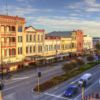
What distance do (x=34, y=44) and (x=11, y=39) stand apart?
14939 millimetres

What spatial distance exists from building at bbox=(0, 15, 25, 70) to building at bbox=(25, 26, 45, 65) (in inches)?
143

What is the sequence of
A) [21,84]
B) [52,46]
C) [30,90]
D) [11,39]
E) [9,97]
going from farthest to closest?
1. [52,46]
2. [11,39]
3. [21,84]
4. [30,90]
5. [9,97]

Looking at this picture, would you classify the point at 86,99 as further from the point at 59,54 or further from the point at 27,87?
the point at 59,54

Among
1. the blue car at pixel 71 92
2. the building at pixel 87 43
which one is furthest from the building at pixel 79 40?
the blue car at pixel 71 92

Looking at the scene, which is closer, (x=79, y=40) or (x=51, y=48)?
(x=51, y=48)

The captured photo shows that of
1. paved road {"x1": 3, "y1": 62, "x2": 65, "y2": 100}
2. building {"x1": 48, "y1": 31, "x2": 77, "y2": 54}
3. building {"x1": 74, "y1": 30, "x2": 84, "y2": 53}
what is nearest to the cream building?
paved road {"x1": 3, "y1": 62, "x2": 65, "y2": 100}

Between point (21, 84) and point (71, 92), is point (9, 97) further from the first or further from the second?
point (21, 84)

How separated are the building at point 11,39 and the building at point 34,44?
3.63m

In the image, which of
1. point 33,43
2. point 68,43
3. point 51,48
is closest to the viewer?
point 33,43

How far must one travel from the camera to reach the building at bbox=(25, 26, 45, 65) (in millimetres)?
100481

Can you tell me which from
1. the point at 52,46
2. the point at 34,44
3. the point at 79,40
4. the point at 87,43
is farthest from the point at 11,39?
the point at 87,43

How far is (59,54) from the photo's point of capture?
12681 cm

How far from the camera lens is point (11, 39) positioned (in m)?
91.4

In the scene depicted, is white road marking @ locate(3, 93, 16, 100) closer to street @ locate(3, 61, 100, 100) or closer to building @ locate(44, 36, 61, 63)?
street @ locate(3, 61, 100, 100)
